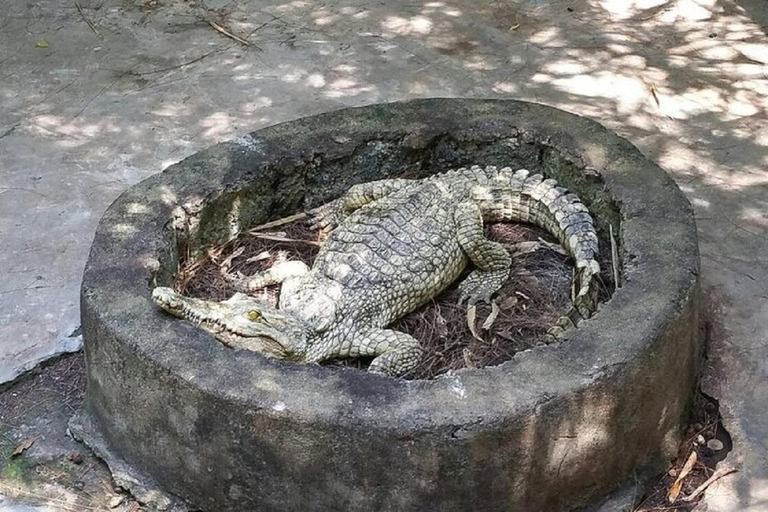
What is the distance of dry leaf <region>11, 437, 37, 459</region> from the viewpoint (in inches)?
172

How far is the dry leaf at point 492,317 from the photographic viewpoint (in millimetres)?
4637

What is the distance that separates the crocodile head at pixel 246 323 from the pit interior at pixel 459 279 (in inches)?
12.3

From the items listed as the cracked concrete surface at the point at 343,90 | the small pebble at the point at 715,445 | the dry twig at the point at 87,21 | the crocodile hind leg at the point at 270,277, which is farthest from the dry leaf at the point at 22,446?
the dry twig at the point at 87,21

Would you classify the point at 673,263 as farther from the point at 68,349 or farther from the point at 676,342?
the point at 68,349

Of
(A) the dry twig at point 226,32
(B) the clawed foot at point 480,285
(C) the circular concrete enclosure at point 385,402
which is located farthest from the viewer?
(A) the dry twig at point 226,32

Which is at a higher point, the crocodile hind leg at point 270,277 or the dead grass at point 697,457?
the crocodile hind leg at point 270,277

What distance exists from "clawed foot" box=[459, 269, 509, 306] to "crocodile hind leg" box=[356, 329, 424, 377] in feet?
1.43

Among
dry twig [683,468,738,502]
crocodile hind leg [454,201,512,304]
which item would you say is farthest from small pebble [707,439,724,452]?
crocodile hind leg [454,201,512,304]

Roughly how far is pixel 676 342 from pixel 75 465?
240 centimetres

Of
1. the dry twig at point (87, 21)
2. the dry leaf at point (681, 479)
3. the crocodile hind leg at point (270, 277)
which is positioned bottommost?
the dry leaf at point (681, 479)

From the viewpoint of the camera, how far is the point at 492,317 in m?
4.67

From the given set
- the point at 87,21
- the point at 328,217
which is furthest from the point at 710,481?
the point at 87,21

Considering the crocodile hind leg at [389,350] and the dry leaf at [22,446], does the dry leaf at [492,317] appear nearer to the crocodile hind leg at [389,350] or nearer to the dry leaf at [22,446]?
the crocodile hind leg at [389,350]

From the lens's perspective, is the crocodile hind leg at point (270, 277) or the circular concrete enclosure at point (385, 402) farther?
the crocodile hind leg at point (270, 277)
